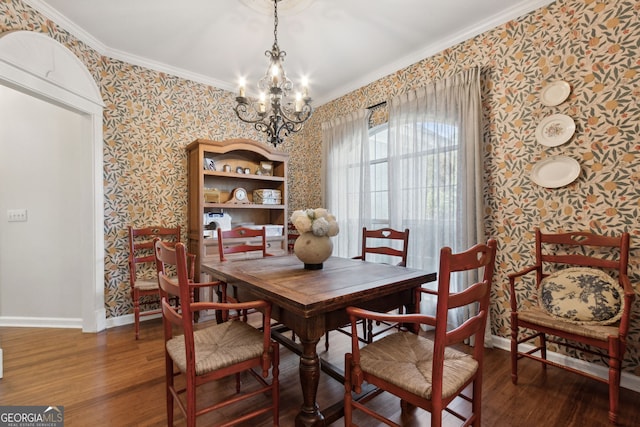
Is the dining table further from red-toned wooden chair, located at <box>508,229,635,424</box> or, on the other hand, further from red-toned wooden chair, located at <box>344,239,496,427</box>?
red-toned wooden chair, located at <box>508,229,635,424</box>

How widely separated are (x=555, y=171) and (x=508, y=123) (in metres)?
0.53

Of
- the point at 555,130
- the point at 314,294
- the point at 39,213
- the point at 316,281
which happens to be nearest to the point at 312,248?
the point at 316,281

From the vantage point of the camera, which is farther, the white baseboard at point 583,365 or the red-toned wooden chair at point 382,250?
the red-toned wooden chair at point 382,250

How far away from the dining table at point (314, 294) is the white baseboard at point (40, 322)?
6.89ft

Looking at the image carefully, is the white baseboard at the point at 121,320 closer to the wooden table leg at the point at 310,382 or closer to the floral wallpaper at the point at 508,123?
the floral wallpaper at the point at 508,123

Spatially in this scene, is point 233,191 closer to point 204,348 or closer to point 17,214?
point 17,214

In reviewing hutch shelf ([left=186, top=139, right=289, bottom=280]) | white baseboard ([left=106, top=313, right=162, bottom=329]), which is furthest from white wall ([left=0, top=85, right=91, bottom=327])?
hutch shelf ([left=186, top=139, right=289, bottom=280])

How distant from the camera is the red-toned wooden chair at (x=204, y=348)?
1.23 metres

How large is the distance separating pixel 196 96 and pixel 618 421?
4470 millimetres

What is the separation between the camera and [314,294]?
1355 mm

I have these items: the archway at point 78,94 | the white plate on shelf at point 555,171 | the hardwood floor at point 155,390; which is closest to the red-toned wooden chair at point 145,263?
the archway at point 78,94

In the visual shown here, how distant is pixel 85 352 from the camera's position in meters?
2.39

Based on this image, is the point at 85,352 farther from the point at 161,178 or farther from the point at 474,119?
the point at 474,119

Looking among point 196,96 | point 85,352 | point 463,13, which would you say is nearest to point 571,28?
point 463,13
